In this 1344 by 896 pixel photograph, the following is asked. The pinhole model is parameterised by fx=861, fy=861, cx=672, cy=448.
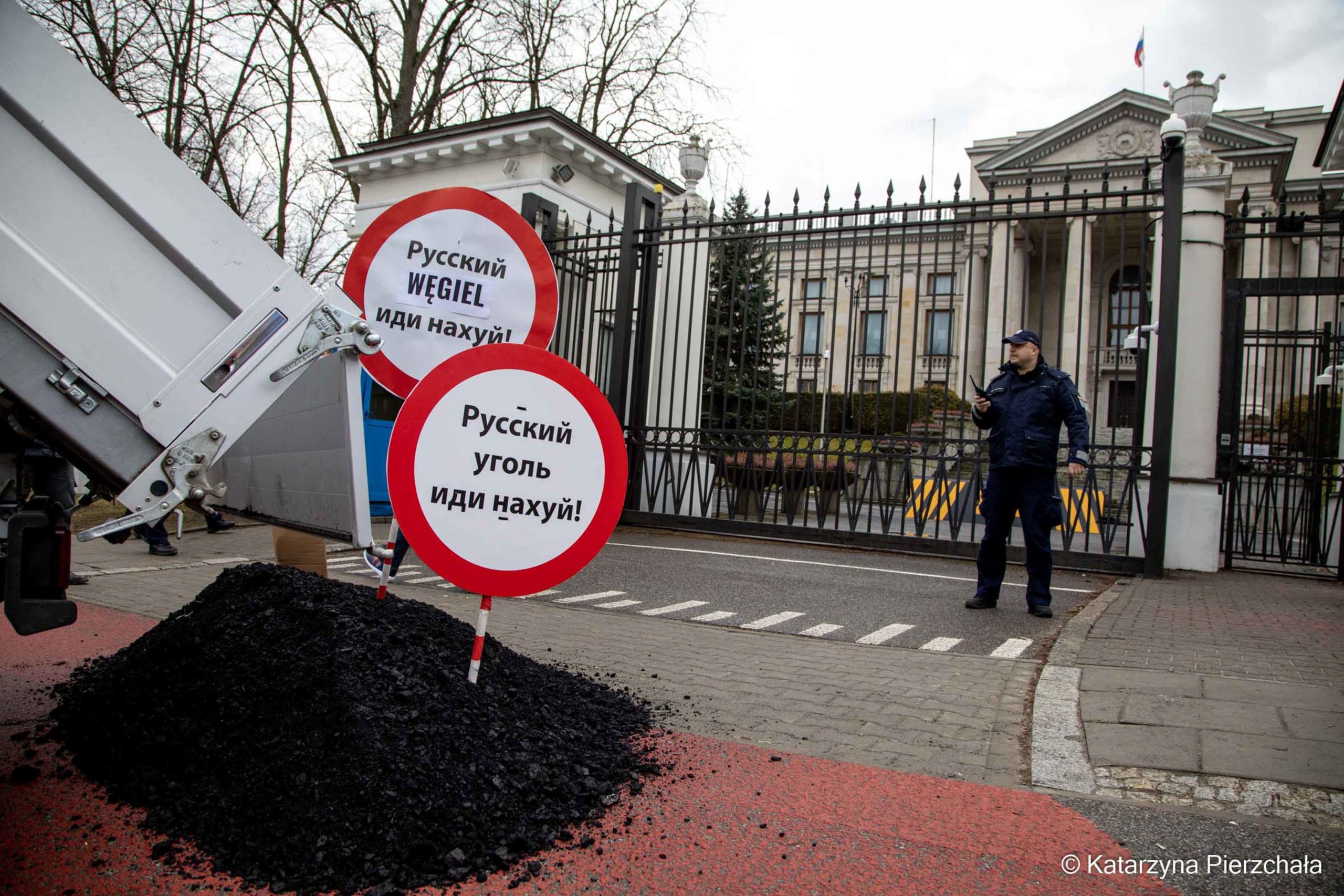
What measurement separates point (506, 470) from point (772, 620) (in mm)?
3330

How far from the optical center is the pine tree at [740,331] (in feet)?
34.2

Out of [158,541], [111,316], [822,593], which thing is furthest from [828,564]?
[111,316]

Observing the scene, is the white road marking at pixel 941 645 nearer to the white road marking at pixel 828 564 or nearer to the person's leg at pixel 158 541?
the white road marking at pixel 828 564

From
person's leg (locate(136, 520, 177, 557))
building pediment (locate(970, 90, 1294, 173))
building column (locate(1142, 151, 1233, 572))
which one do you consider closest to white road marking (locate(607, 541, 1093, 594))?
building column (locate(1142, 151, 1233, 572))

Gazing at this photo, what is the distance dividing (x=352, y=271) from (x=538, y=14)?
74.6 ft

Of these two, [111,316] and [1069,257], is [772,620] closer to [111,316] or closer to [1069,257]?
[111,316]

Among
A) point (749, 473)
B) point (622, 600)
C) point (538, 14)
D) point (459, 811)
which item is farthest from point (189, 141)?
point (459, 811)

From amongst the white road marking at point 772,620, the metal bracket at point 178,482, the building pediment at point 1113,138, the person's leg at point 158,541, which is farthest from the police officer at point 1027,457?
the building pediment at point 1113,138

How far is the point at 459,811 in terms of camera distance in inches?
95.7

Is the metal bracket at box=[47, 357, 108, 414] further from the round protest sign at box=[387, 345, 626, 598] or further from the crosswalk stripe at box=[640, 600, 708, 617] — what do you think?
the crosswalk stripe at box=[640, 600, 708, 617]

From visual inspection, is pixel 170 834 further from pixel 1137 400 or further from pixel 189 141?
pixel 189 141

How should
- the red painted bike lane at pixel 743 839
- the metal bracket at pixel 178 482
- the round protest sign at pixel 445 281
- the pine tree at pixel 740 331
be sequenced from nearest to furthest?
the red painted bike lane at pixel 743 839 → the metal bracket at pixel 178 482 → the round protest sign at pixel 445 281 → the pine tree at pixel 740 331

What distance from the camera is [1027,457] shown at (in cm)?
621

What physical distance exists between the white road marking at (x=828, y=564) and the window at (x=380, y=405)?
3.82m
